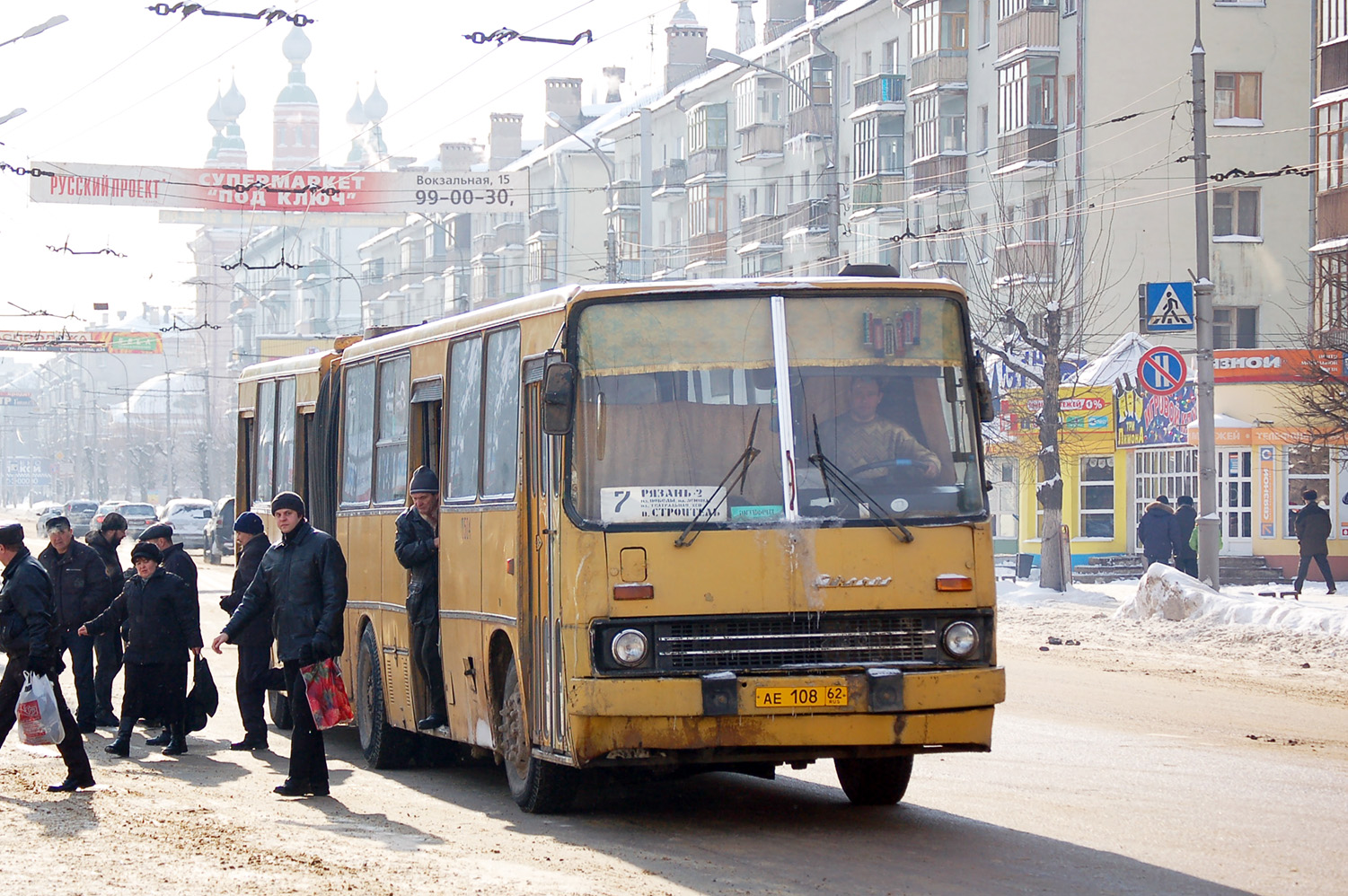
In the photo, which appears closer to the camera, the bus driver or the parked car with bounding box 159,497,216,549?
the bus driver

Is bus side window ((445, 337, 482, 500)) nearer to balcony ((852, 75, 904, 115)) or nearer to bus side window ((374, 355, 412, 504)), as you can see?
bus side window ((374, 355, 412, 504))

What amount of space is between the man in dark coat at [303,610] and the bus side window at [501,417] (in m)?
0.97

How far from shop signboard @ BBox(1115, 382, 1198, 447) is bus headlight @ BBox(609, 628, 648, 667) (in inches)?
1184

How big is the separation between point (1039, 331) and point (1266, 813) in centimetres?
2888

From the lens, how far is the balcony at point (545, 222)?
84.8 meters

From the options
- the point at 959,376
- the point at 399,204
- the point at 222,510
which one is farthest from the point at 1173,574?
the point at 399,204

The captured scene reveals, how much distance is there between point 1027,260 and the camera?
40.8 metres

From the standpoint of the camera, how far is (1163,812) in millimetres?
9898

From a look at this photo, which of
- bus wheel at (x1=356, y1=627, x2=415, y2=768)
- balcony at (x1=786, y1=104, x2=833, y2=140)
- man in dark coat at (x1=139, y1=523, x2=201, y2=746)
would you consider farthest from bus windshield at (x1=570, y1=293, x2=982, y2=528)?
balcony at (x1=786, y1=104, x2=833, y2=140)

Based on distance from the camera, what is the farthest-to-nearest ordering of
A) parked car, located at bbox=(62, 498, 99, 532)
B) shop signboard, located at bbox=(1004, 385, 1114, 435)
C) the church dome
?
the church dome < parked car, located at bbox=(62, 498, 99, 532) < shop signboard, located at bbox=(1004, 385, 1114, 435)

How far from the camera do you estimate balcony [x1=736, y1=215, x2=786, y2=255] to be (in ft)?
197

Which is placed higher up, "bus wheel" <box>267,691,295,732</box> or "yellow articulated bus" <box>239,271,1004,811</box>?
"yellow articulated bus" <box>239,271,1004,811</box>

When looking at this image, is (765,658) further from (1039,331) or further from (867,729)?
(1039,331)

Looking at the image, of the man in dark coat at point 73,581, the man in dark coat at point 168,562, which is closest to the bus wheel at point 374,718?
the man in dark coat at point 168,562
